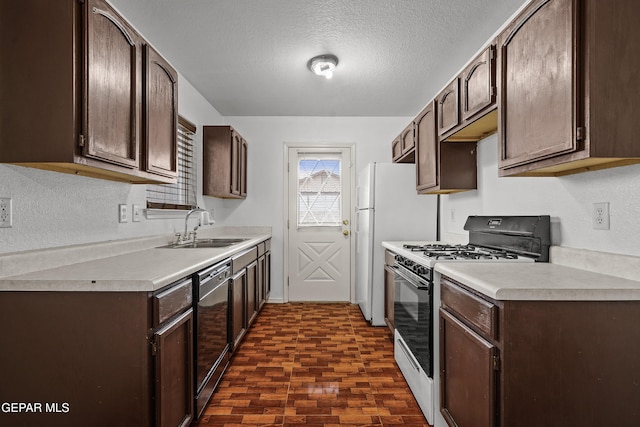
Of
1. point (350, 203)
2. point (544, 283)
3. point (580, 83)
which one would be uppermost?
point (580, 83)

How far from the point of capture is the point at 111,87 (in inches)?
64.1

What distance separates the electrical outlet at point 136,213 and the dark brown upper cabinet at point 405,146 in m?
2.40

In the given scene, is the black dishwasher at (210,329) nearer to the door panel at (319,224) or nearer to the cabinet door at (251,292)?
the cabinet door at (251,292)

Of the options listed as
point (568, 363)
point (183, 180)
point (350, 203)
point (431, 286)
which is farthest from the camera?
point (350, 203)

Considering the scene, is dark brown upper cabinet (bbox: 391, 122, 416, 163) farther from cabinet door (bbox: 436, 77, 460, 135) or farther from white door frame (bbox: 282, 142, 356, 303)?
cabinet door (bbox: 436, 77, 460, 135)

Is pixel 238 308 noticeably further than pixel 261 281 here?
No

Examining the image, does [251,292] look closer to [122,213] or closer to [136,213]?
[136,213]

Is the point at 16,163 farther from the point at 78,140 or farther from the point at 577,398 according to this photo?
the point at 577,398

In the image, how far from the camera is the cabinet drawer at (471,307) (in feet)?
4.41

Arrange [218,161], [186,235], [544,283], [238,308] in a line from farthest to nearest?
[218,161]
[186,235]
[238,308]
[544,283]

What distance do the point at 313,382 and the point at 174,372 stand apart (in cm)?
109

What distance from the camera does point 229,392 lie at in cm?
229

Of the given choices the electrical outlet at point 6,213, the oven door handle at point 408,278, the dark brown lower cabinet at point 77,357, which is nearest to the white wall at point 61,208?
the electrical outlet at point 6,213

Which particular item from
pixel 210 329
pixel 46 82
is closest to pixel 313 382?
pixel 210 329
